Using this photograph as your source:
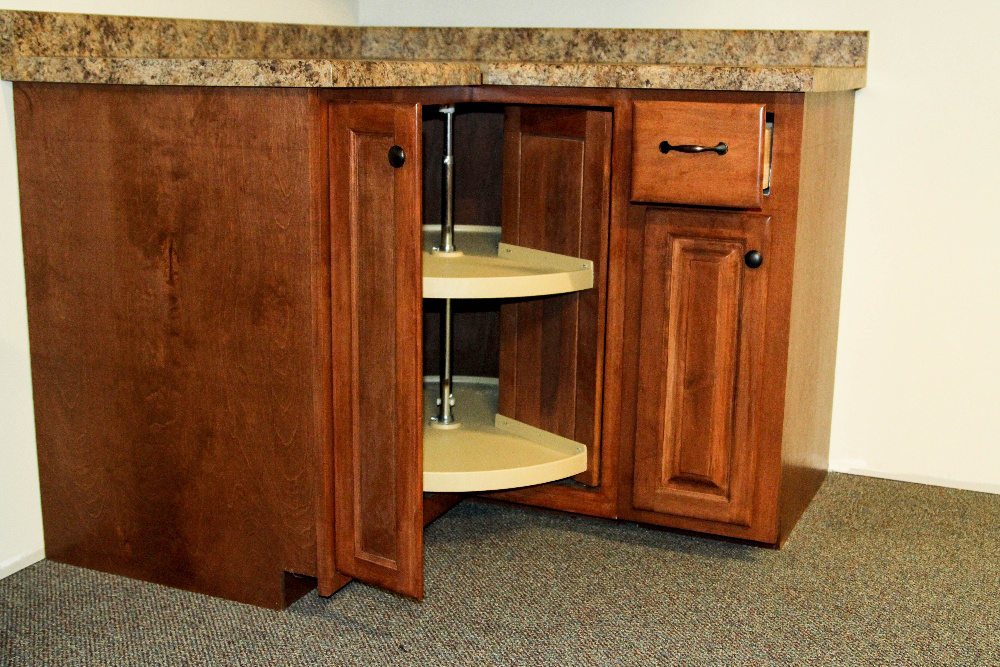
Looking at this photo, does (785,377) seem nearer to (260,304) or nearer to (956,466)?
(956,466)

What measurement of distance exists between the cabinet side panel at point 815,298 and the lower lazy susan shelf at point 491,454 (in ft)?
1.28

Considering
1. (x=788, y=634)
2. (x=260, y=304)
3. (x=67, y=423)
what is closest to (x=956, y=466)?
(x=788, y=634)

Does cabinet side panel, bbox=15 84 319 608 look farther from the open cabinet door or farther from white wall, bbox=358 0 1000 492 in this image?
white wall, bbox=358 0 1000 492

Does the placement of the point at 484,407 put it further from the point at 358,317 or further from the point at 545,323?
the point at 358,317

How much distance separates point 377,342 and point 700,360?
0.59 m

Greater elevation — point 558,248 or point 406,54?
point 406,54

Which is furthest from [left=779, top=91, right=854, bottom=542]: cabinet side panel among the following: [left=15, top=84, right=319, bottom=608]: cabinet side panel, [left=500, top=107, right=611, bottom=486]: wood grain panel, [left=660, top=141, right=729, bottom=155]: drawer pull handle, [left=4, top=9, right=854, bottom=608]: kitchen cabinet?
[left=15, top=84, right=319, bottom=608]: cabinet side panel

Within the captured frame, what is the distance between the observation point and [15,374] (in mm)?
1800

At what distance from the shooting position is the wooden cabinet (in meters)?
1.60

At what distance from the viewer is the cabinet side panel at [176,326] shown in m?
1.60

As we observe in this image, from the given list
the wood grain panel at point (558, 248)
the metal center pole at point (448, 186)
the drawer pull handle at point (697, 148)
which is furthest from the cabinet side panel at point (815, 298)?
the metal center pole at point (448, 186)

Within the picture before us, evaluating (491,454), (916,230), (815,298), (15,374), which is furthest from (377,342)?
(916,230)

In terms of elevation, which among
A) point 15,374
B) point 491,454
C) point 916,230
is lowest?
point 491,454

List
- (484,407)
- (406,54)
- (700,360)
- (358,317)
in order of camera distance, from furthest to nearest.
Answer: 1. (406,54)
2. (484,407)
3. (700,360)
4. (358,317)
